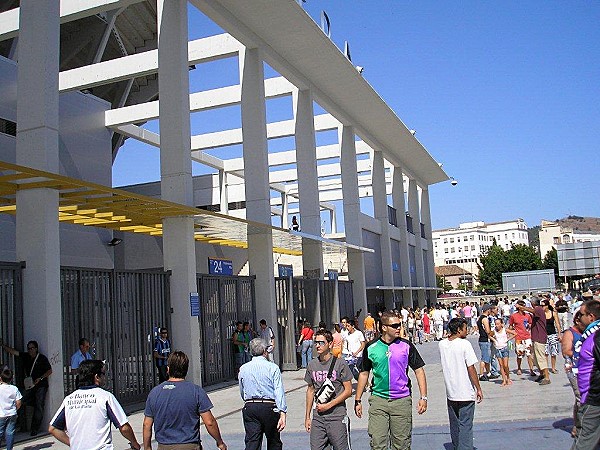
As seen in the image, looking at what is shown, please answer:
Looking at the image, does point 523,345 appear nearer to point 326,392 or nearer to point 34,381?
point 326,392

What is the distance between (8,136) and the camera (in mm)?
19000

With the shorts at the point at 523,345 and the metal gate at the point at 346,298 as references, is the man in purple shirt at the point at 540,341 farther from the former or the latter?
the metal gate at the point at 346,298

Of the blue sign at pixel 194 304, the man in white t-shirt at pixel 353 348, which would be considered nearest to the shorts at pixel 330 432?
the man in white t-shirt at pixel 353 348

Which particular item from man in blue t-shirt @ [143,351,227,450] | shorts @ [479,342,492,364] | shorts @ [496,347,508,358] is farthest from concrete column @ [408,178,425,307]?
man in blue t-shirt @ [143,351,227,450]

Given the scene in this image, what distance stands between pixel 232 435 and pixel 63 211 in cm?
685

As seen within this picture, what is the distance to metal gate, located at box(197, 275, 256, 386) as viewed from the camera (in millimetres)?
17062

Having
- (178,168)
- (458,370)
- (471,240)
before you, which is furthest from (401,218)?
(471,240)

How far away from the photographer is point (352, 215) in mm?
29609

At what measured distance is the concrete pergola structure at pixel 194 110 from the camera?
1188 centimetres

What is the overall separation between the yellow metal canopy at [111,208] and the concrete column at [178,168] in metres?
0.60

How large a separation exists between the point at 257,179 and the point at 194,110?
5386 millimetres

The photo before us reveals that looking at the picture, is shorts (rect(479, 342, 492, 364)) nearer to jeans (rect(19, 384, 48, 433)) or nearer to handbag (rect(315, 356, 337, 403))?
handbag (rect(315, 356, 337, 403))

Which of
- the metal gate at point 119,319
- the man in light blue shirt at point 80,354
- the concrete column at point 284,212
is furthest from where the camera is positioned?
the concrete column at point 284,212

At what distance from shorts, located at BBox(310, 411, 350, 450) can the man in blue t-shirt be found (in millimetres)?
1810
